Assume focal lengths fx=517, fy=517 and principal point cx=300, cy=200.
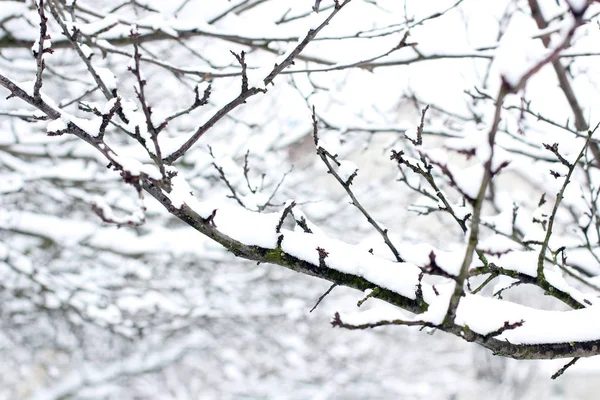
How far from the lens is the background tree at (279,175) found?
4.57 feet

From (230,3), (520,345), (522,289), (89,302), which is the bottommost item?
(520,345)

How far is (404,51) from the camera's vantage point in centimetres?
298

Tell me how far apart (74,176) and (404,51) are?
302cm

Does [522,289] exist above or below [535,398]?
above

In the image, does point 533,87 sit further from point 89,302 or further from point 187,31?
point 89,302

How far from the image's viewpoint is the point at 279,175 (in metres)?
6.27

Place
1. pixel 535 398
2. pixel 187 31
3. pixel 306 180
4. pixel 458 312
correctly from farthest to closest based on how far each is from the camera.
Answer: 1. pixel 535 398
2. pixel 306 180
3. pixel 187 31
4. pixel 458 312

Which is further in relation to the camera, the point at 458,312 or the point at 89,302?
the point at 89,302

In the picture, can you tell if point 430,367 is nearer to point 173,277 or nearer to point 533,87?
point 173,277

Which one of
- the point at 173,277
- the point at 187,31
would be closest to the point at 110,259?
the point at 173,277

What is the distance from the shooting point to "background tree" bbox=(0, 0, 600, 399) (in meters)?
1.39

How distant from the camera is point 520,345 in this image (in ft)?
4.61

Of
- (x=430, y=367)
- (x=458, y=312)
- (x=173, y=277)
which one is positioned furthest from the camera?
(x=430, y=367)

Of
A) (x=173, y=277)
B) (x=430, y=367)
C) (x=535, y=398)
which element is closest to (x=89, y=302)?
(x=173, y=277)
